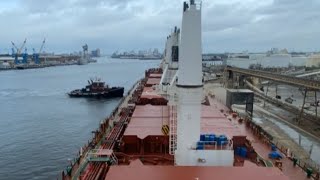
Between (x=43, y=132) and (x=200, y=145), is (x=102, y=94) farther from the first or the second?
(x=200, y=145)

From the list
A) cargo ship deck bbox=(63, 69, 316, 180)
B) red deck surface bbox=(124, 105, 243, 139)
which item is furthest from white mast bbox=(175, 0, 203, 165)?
red deck surface bbox=(124, 105, 243, 139)

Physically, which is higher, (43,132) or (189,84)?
(189,84)

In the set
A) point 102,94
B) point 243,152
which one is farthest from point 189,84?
point 102,94

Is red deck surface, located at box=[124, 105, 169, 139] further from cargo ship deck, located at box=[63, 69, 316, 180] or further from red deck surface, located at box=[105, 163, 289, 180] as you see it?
red deck surface, located at box=[105, 163, 289, 180]

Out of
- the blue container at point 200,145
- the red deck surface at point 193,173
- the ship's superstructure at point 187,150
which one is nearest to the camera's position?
the red deck surface at point 193,173

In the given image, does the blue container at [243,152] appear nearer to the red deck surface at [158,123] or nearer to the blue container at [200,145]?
the red deck surface at [158,123]

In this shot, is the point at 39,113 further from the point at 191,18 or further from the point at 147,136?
the point at 191,18

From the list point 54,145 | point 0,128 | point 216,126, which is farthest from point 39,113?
point 216,126

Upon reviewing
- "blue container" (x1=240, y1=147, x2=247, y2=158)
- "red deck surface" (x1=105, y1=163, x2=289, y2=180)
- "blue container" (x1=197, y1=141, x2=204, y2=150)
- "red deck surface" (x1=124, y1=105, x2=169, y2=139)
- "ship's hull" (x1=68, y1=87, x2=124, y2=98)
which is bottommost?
"ship's hull" (x1=68, y1=87, x2=124, y2=98)

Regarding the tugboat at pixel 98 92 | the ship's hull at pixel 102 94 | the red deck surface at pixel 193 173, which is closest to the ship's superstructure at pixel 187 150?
the red deck surface at pixel 193 173
